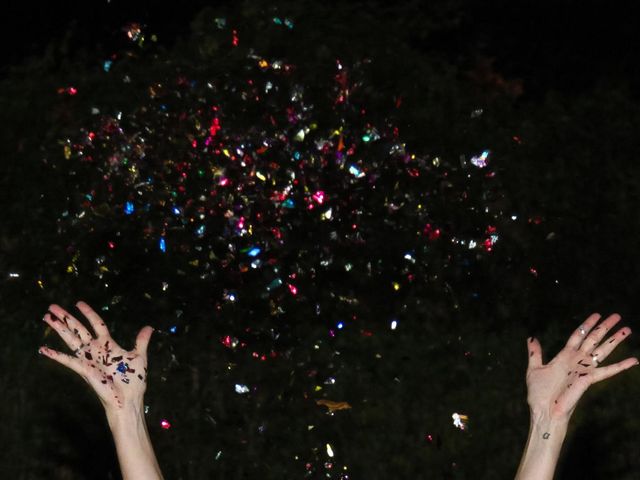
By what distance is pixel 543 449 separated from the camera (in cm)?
101

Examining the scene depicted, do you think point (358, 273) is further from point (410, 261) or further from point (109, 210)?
point (109, 210)

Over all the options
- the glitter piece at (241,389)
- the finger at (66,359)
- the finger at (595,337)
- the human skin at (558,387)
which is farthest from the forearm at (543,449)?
the glitter piece at (241,389)

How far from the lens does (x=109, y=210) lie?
1.85 metres

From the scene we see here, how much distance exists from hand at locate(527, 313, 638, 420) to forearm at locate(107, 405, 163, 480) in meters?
0.46

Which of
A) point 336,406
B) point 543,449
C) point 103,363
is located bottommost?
point 543,449

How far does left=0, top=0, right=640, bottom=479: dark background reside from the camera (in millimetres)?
1766

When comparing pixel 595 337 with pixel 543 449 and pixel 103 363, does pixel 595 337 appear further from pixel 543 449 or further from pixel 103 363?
pixel 103 363

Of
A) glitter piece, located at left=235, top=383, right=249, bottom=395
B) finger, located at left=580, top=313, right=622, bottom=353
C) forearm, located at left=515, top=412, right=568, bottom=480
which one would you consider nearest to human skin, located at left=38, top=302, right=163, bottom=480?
forearm, located at left=515, top=412, right=568, bottom=480

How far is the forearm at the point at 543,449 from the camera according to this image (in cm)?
100

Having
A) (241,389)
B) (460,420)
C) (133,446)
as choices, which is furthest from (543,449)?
(241,389)

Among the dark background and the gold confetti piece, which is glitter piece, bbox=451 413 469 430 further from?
the gold confetti piece

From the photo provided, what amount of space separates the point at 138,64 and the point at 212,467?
859 mm

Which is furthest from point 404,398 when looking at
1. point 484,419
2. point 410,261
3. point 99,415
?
point 99,415

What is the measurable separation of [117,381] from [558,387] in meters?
0.53
